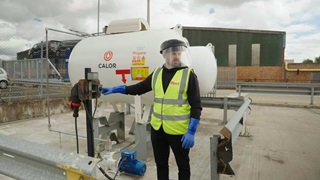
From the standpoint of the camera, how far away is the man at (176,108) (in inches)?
95.9

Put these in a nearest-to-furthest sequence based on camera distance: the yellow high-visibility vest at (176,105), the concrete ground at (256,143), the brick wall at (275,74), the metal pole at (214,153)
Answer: the metal pole at (214,153) < the yellow high-visibility vest at (176,105) < the concrete ground at (256,143) < the brick wall at (275,74)

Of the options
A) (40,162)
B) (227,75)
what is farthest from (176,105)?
(227,75)

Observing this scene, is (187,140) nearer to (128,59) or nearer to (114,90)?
(114,90)

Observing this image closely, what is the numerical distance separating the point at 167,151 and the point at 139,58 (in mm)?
1797

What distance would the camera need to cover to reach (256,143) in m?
4.82

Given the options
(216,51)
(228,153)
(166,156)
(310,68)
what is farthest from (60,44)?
(310,68)

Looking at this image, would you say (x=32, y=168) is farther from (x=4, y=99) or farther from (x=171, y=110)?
(x=4, y=99)

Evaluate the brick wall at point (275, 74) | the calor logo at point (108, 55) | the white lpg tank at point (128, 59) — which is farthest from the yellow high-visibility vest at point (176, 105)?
the brick wall at point (275, 74)

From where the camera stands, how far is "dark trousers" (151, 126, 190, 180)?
2.55m

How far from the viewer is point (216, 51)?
21766mm

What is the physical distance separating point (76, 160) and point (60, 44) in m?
11.4

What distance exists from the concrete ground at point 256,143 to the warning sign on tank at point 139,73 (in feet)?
4.65

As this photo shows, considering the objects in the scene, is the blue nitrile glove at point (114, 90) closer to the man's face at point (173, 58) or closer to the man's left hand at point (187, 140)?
the man's face at point (173, 58)

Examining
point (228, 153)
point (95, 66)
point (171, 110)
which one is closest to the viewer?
point (228, 153)
